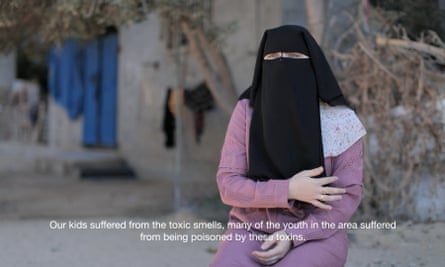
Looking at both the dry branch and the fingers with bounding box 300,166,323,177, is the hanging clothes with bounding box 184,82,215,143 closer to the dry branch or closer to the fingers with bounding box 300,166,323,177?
the dry branch

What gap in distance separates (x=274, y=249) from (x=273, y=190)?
0.22m

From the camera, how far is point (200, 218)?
219 inches

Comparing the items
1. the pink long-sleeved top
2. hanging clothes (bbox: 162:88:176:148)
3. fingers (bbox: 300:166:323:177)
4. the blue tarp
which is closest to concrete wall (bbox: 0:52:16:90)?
the blue tarp

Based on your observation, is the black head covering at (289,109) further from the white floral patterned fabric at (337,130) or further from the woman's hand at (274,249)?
the woman's hand at (274,249)

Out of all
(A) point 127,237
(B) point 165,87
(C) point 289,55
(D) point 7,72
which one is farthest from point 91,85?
(C) point 289,55

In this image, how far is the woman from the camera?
211cm

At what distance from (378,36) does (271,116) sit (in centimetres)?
263

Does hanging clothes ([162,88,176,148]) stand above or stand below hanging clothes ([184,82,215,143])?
below

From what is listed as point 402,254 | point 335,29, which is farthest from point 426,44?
point 402,254

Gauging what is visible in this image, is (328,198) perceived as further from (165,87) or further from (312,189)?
(165,87)

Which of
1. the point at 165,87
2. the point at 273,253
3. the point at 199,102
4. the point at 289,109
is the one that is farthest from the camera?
the point at 165,87

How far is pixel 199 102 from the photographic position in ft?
24.6

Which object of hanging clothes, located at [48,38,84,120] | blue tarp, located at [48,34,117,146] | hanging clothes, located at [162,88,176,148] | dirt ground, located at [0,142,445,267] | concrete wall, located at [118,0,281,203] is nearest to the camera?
dirt ground, located at [0,142,445,267]

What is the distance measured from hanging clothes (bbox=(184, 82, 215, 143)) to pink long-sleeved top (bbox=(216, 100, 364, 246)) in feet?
16.8
